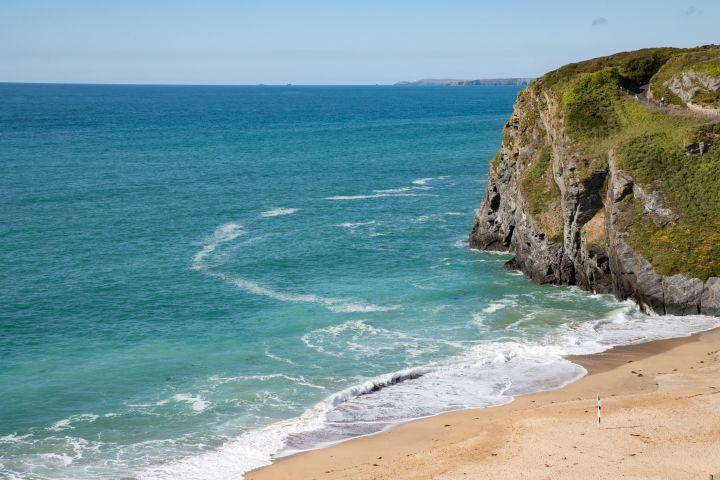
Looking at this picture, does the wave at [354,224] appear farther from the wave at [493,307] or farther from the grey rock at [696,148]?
the grey rock at [696,148]

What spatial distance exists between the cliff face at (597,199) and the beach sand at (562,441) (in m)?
13.6

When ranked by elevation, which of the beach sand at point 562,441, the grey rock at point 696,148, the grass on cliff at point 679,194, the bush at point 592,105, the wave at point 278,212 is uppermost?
the bush at point 592,105

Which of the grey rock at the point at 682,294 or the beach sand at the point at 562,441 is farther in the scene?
the grey rock at the point at 682,294

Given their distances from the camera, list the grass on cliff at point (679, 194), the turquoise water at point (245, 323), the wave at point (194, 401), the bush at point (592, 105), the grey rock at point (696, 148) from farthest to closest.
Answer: the bush at point (592, 105), the grey rock at point (696, 148), the grass on cliff at point (679, 194), the wave at point (194, 401), the turquoise water at point (245, 323)

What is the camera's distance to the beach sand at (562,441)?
38.8 meters

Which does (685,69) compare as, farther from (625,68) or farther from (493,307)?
(493,307)

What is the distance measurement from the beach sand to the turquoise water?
2220 millimetres

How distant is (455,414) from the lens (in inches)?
1870

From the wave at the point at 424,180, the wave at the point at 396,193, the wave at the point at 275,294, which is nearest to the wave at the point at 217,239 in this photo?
the wave at the point at 275,294

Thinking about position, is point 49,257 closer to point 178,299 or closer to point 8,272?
point 8,272

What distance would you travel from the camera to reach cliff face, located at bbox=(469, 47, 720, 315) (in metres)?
63.5

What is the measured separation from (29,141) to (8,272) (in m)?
101

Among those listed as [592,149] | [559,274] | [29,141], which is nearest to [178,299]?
[559,274]

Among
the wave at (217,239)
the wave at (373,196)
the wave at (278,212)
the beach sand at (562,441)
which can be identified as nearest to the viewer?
the beach sand at (562,441)
